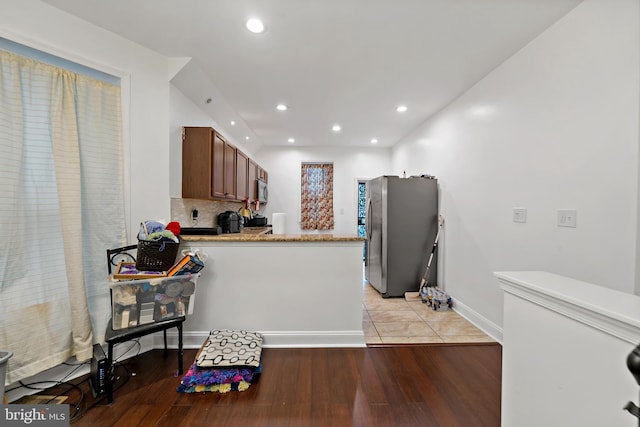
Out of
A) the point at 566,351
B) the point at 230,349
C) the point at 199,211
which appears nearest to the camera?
the point at 566,351

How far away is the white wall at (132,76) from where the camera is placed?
5.21 feet

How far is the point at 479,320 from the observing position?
248 cm

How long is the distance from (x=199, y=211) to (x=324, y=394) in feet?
7.84

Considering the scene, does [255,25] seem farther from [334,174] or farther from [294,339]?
[334,174]

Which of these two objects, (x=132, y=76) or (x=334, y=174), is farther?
(x=334, y=174)

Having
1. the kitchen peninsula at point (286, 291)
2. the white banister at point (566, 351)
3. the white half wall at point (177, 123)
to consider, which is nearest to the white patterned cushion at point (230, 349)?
the kitchen peninsula at point (286, 291)

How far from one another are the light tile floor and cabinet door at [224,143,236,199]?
2184 millimetres

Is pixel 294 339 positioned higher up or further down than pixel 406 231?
further down

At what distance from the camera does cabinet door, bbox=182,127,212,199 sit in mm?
2475

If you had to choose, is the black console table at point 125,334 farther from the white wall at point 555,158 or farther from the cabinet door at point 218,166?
the white wall at point 555,158

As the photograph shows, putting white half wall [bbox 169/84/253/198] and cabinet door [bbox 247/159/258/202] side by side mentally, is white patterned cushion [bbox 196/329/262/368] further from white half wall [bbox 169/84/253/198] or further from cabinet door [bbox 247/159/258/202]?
cabinet door [bbox 247/159/258/202]

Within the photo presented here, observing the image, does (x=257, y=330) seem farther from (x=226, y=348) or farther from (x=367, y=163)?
(x=367, y=163)

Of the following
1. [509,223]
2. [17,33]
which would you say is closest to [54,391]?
[17,33]

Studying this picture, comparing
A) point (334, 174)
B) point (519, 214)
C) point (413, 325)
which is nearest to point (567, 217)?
point (519, 214)
